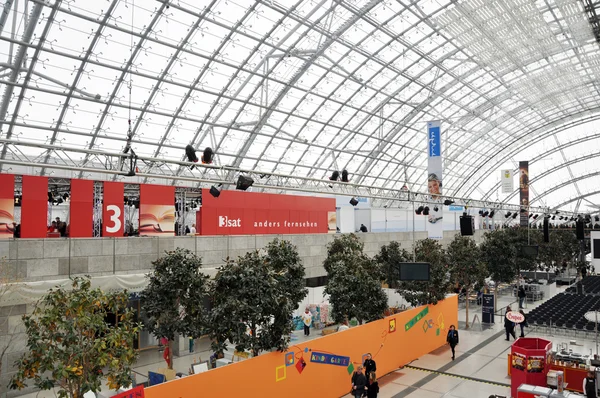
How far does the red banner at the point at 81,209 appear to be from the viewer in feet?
54.0

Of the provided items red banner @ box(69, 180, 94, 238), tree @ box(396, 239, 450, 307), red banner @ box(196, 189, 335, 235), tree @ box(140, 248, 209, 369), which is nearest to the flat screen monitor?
tree @ box(396, 239, 450, 307)

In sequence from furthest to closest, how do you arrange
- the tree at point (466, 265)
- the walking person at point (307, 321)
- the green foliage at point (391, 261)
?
the tree at point (466, 265) < the green foliage at point (391, 261) < the walking person at point (307, 321)

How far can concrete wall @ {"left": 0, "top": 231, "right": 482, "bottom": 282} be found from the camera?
14.5 m

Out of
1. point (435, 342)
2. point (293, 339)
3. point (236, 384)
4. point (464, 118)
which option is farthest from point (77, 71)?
point (464, 118)

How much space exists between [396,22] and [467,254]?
15.8m

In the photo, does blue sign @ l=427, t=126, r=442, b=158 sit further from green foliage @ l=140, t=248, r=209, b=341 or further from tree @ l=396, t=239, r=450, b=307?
green foliage @ l=140, t=248, r=209, b=341

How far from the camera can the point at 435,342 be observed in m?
20.0

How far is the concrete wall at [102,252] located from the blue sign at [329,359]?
7094 mm

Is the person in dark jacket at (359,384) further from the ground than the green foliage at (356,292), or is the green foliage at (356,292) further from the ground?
the green foliage at (356,292)

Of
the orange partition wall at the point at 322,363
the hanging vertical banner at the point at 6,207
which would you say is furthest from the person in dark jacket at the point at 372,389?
the hanging vertical banner at the point at 6,207

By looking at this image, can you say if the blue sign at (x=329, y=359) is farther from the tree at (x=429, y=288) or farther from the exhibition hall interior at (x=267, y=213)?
the tree at (x=429, y=288)

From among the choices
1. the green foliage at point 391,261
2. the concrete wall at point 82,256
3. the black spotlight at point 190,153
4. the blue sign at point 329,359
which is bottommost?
the blue sign at point 329,359

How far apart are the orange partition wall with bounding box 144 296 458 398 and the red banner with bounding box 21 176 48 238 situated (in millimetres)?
9048

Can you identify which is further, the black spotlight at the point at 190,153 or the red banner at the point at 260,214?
the red banner at the point at 260,214
